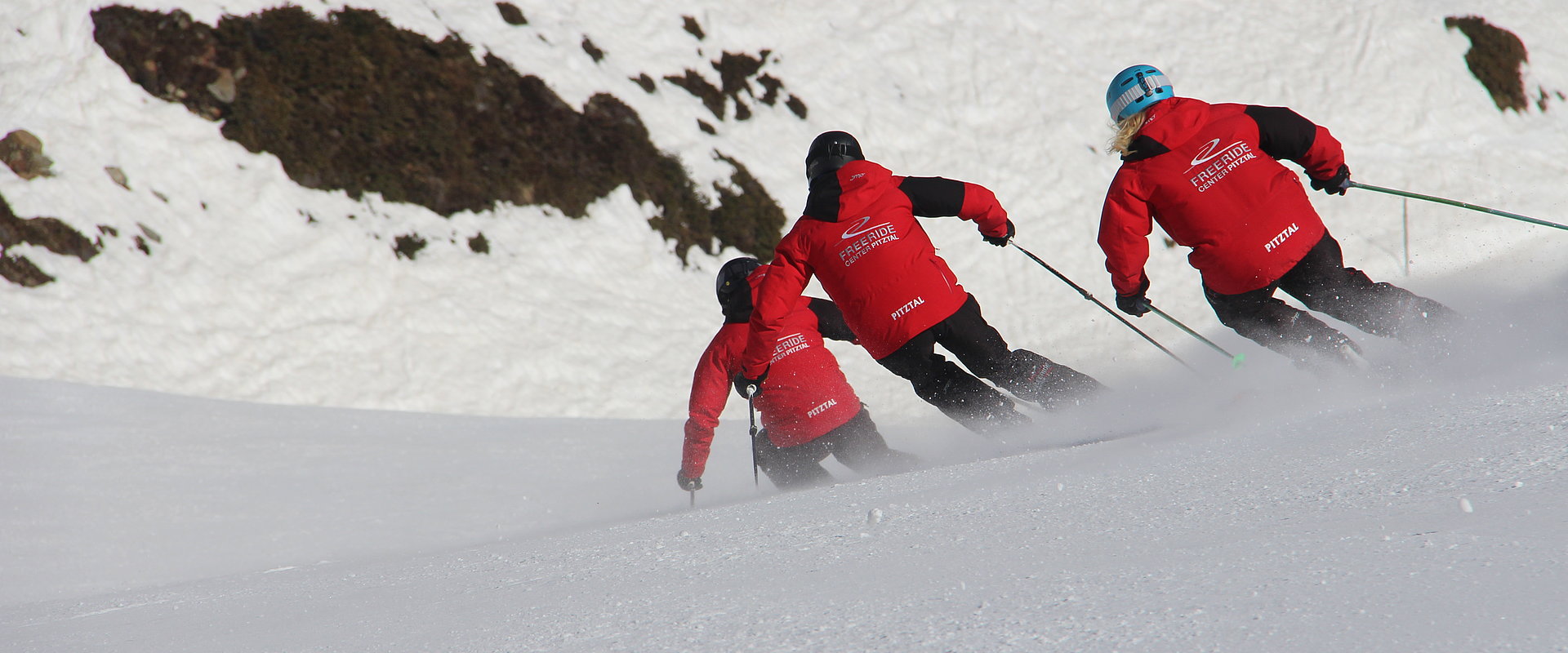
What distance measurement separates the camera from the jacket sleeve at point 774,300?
5086 mm

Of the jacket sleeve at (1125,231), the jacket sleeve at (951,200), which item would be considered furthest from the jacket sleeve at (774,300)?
the jacket sleeve at (1125,231)

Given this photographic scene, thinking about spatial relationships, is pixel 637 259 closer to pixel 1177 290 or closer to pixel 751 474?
pixel 751 474

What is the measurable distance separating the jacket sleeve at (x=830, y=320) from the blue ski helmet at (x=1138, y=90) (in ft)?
5.85

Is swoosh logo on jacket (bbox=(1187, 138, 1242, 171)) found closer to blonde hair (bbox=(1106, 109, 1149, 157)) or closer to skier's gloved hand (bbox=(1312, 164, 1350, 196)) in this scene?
blonde hair (bbox=(1106, 109, 1149, 157))

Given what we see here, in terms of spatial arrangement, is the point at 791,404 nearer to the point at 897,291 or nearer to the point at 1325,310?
the point at 897,291

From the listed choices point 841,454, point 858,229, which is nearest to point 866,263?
point 858,229

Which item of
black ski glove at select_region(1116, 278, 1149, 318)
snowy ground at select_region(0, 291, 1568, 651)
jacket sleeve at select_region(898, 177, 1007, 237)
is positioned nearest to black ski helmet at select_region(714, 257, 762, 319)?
jacket sleeve at select_region(898, 177, 1007, 237)

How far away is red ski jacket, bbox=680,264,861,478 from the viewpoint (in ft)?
17.9

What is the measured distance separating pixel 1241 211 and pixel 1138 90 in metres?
0.77

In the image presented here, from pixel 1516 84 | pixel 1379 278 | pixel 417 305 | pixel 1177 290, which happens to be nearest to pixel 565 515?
pixel 417 305

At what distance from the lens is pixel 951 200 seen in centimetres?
538

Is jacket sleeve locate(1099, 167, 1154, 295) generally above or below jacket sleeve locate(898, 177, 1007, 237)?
below

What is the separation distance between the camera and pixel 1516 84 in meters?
17.7

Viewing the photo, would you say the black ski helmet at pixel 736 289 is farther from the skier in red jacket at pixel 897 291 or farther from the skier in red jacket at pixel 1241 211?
the skier in red jacket at pixel 1241 211
